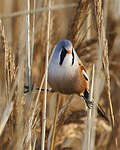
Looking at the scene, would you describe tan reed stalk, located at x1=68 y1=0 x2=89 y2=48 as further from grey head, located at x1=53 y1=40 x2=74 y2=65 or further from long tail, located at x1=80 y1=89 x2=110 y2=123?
long tail, located at x1=80 y1=89 x2=110 y2=123

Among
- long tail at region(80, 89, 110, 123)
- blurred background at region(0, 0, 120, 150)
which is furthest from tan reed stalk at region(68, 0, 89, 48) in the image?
long tail at region(80, 89, 110, 123)

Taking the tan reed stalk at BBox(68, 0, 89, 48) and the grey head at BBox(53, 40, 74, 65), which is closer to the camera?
the tan reed stalk at BBox(68, 0, 89, 48)

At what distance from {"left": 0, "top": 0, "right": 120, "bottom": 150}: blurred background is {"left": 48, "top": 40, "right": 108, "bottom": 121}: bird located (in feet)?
0.22

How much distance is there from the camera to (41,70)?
199 cm

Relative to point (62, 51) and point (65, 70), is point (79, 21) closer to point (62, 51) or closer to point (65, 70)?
→ point (62, 51)

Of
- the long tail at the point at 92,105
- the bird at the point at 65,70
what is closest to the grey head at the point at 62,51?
the bird at the point at 65,70

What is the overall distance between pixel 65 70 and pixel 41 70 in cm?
15

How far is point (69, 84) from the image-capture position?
80.4 inches

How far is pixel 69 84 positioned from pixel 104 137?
1.00 m

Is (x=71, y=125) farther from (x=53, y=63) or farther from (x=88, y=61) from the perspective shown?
(x=53, y=63)

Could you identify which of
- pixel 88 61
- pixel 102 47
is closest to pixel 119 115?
pixel 102 47

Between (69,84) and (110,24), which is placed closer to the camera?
(69,84)

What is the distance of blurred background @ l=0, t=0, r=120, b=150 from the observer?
4.78ft

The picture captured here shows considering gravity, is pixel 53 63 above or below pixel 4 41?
below
